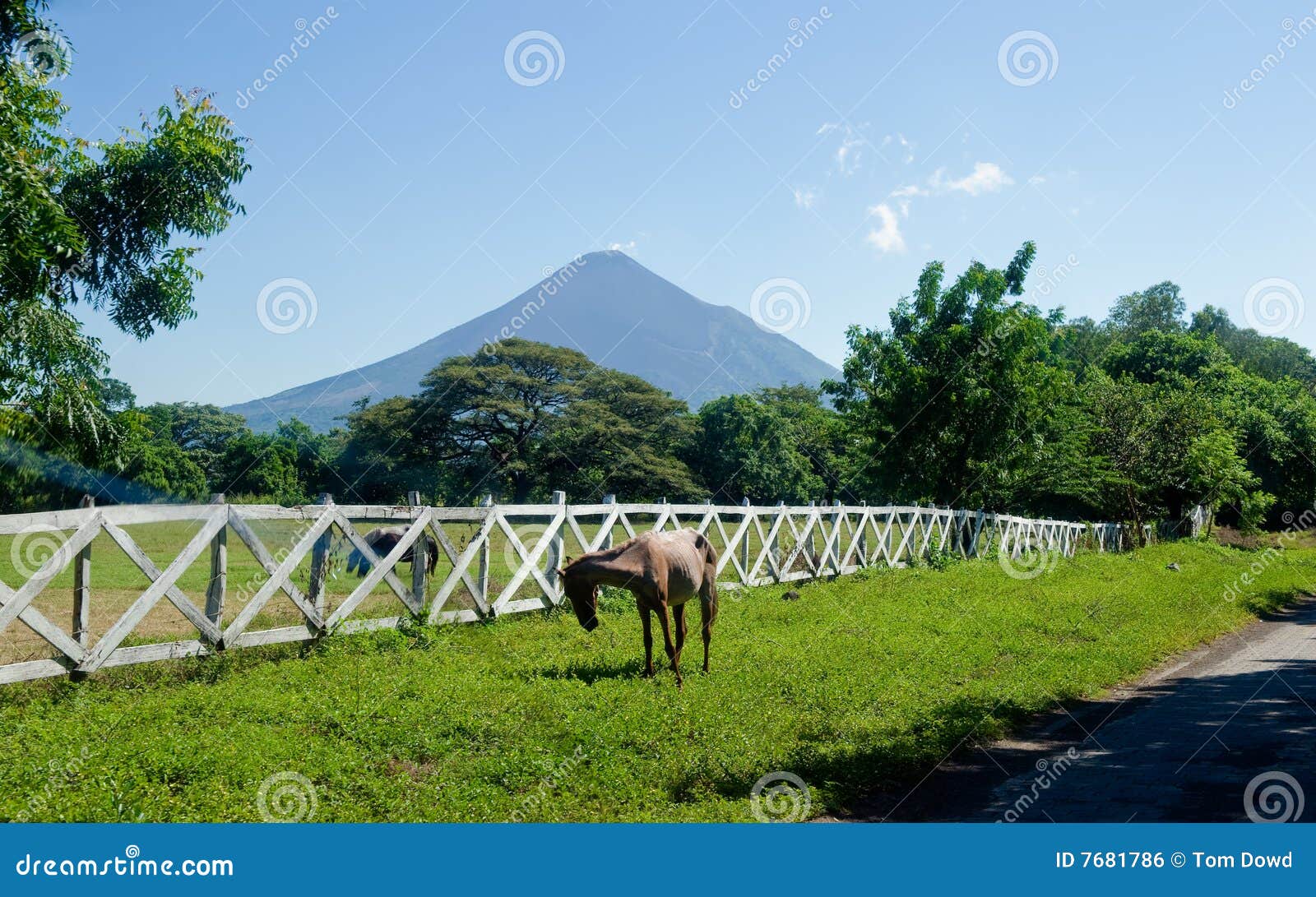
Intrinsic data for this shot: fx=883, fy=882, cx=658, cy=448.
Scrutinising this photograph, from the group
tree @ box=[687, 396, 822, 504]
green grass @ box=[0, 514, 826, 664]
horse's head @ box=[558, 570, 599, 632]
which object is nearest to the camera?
horse's head @ box=[558, 570, 599, 632]

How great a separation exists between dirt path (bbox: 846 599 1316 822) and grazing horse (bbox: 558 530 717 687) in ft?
11.0

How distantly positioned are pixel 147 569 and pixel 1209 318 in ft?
322

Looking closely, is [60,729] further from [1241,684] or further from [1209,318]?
[1209,318]

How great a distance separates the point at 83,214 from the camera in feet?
60.1

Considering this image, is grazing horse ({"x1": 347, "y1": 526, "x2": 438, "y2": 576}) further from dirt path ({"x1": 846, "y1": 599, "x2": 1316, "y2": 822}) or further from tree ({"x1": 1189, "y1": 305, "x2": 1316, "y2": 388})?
tree ({"x1": 1189, "y1": 305, "x2": 1316, "y2": 388})

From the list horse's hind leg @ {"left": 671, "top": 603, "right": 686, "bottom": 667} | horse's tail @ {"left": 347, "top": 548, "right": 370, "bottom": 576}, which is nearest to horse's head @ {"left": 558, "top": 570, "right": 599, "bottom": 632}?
horse's hind leg @ {"left": 671, "top": 603, "right": 686, "bottom": 667}

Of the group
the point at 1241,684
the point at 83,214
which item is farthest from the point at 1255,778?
the point at 83,214
